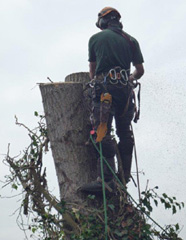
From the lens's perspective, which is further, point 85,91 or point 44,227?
point 85,91

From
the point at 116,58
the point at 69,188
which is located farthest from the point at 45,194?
the point at 116,58

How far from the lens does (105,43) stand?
6.39 metres

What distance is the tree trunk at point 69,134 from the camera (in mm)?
6277

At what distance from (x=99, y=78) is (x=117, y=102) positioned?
369 millimetres

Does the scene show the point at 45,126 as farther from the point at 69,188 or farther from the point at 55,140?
the point at 69,188

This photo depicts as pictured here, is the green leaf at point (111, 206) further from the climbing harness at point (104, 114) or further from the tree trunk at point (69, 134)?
the climbing harness at point (104, 114)

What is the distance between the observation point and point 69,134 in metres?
6.37

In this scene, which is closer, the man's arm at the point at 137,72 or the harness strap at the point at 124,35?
the harness strap at the point at 124,35

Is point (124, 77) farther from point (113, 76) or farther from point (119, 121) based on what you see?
point (119, 121)

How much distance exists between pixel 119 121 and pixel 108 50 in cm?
90

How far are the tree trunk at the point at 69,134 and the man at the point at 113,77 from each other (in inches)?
8.1

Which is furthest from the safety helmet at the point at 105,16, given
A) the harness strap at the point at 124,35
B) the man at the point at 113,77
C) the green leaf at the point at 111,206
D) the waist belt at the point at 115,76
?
the green leaf at the point at 111,206

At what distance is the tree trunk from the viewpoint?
6277 mm

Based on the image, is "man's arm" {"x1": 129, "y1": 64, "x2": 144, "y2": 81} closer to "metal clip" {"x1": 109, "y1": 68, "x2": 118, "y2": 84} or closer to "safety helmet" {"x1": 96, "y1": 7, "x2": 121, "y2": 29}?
"metal clip" {"x1": 109, "y1": 68, "x2": 118, "y2": 84}
